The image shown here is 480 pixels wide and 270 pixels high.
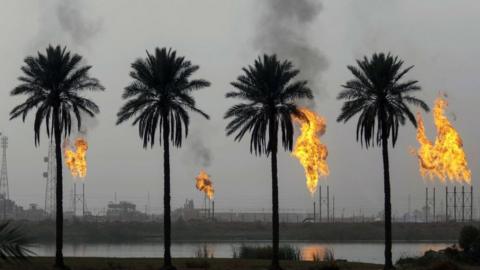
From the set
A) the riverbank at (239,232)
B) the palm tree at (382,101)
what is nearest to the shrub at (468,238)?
the palm tree at (382,101)

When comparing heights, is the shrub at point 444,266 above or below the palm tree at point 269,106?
below

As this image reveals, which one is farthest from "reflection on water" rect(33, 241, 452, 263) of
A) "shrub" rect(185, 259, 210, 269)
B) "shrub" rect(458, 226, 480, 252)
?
"shrub" rect(185, 259, 210, 269)

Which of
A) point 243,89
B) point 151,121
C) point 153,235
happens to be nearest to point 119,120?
point 151,121

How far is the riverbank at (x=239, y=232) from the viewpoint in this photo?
537ft

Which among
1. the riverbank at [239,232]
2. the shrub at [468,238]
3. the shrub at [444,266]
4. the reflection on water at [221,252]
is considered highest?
the shrub at [468,238]

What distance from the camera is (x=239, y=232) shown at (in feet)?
594

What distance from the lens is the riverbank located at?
164 m

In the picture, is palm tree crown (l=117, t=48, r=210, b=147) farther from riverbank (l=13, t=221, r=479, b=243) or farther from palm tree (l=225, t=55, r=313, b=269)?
riverbank (l=13, t=221, r=479, b=243)

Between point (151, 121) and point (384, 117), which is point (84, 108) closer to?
point (151, 121)

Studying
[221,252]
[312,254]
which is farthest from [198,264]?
[221,252]

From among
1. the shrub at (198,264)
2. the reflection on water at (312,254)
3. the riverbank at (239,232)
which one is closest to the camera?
the shrub at (198,264)

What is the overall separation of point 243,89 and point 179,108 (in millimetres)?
5194

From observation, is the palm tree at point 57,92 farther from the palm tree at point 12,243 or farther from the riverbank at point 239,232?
the riverbank at point 239,232

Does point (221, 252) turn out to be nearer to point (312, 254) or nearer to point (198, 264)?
point (312, 254)
